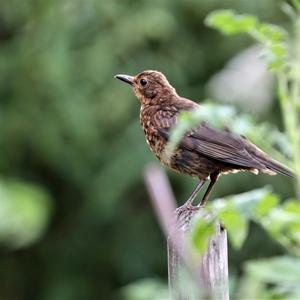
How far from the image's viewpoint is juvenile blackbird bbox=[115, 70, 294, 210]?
416 centimetres

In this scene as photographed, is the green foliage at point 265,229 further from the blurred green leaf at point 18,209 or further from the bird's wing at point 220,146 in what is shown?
the blurred green leaf at point 18,209

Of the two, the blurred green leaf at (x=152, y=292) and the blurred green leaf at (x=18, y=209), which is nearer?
the blurred green leaf at (x=152, y=292)

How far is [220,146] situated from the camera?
4254 millimetres

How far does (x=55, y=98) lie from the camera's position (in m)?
8.04

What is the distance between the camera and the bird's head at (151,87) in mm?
4887

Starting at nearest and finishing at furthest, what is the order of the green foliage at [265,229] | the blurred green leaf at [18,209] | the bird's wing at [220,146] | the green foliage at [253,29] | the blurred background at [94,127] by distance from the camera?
1. the green foliage at [265,229]
2. the green foliage at [253,29]
3. the bird's wing at [220,146]
4. the blurred green leaf at [18,209]
5. the blurred background at [94,127]

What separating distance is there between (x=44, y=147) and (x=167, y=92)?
3.35 metres

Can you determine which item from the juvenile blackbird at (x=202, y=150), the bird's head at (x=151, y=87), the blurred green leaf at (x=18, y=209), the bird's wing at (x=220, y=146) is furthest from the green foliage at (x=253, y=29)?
the blurred green leaf at (x=18, y=209)

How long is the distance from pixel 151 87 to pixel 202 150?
76 cm

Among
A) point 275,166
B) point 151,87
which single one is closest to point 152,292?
point 275,166

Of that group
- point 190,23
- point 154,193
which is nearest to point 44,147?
point 190,23

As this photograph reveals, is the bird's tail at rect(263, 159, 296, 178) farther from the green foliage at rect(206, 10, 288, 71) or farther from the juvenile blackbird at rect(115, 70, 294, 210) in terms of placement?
the green foliage at rect(206, 10, 288, 71)

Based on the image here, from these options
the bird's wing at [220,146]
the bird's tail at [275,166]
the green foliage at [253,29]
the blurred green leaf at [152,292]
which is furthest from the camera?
the bird's wing at [220,146]

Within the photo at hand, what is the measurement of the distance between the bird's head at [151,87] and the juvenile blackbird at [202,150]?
0.10 metres
